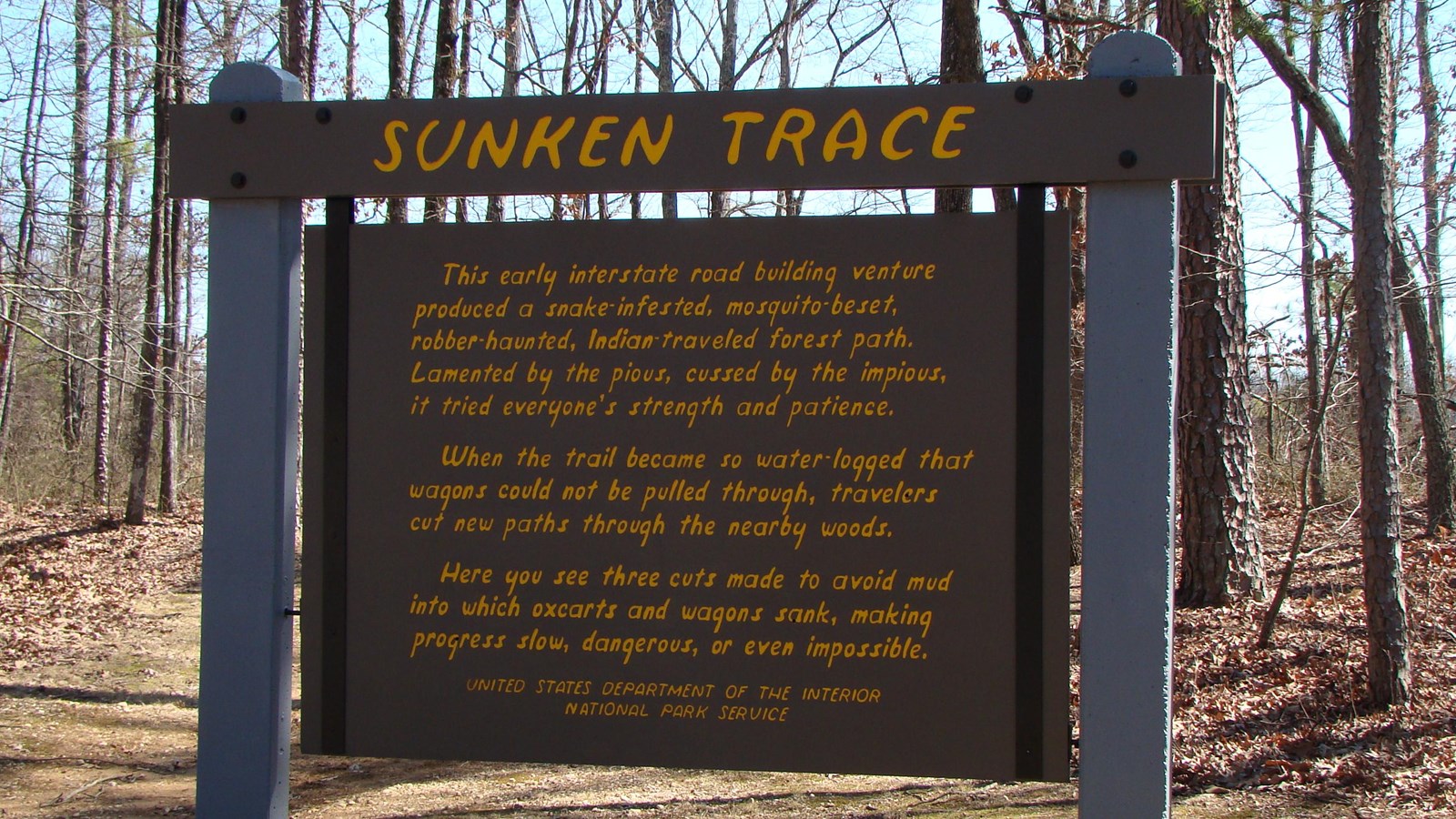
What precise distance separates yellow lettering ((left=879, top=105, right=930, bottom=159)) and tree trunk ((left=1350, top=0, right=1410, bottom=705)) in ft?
17.0

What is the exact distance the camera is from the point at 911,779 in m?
6.34

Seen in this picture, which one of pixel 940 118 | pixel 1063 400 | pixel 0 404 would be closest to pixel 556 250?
pixel 940 118

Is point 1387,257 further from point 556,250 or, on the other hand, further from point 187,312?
point 187,312

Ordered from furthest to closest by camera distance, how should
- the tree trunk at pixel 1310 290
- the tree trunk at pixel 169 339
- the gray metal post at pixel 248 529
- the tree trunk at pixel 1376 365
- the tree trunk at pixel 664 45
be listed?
the tree trunk at pixel 664 45 → the tree trunk at pixel 169 339 → the tree trunk at pixel 1310 290 → the tree trunk at pixel 1376 365 → the gray metal post at pixel 248 529

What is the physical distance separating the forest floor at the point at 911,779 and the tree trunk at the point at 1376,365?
39 centimetres

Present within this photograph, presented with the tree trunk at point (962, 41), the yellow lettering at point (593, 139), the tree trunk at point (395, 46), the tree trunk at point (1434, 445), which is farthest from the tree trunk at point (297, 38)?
the tree trunk at point (1434, 445)

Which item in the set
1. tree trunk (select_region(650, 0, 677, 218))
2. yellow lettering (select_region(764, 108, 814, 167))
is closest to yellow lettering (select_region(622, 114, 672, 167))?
yellow lettering (select_region(764, 108, 814, 167))

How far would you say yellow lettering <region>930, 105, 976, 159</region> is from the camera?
3.11 metres

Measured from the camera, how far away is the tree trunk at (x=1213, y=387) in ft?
30.5

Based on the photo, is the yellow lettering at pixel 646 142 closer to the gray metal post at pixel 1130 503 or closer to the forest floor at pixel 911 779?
the gray metal post at pixel 1130 503

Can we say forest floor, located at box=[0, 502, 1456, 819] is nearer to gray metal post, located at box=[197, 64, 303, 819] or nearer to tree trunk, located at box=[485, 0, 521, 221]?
gray metal post, located at box=[197, 64, 303, 819]

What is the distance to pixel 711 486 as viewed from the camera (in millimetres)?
3193

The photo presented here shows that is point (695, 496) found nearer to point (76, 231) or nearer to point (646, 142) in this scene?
point (646, 142)

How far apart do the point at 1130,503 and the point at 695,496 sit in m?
1.20
